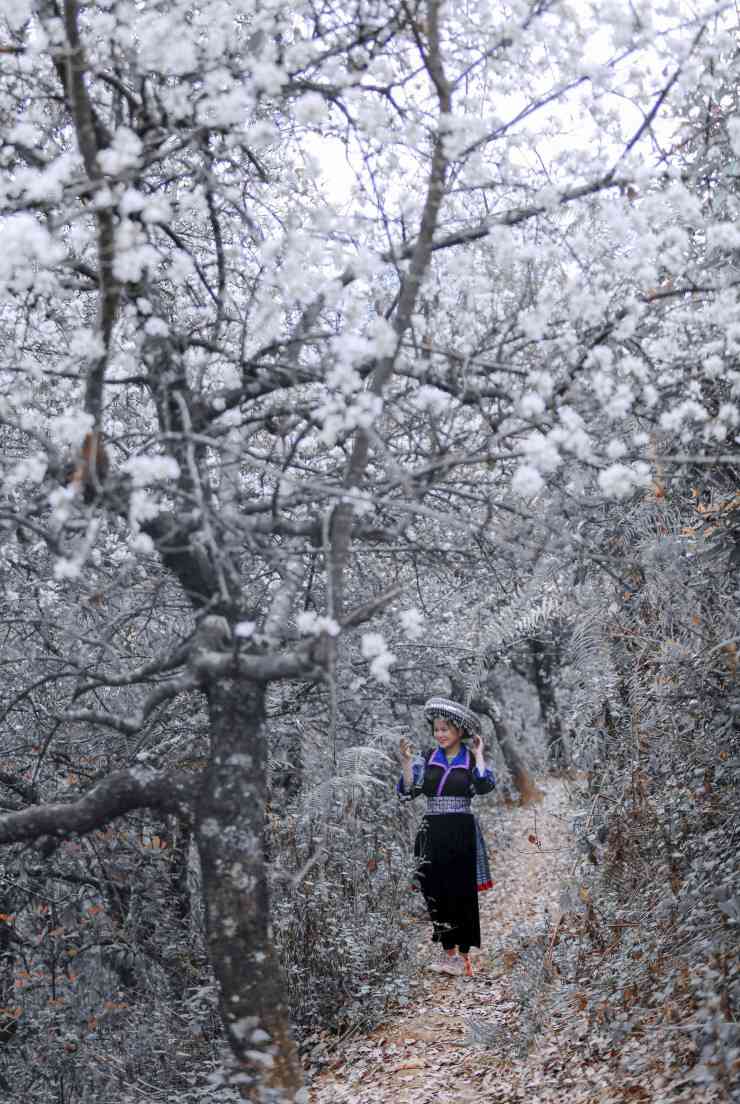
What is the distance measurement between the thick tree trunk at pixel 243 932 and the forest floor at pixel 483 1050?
5.07 feet

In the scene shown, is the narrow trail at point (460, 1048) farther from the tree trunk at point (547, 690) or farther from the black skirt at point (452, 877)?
the tree trunk at point (547, 690)

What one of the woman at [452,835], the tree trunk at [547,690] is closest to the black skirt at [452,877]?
the woman at [452,835]

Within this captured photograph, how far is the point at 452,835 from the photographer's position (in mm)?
6992

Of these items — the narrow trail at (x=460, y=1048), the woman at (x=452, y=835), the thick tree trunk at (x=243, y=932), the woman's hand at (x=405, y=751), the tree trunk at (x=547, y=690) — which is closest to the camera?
the thick tree trunk at (x=243, y=932)

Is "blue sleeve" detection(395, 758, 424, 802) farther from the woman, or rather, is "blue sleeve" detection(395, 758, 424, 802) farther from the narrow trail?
the narrow trail

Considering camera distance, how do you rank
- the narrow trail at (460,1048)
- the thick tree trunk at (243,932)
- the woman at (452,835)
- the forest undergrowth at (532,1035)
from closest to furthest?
1. the thick tree trunk at (243,932)
2. the forest undergrowth at (532,1035)
3. the narrow trail at (460,1048)
4. the woman at (452,835)

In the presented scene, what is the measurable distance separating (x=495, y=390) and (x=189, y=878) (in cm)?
454

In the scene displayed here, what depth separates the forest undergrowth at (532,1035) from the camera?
443 centimetres

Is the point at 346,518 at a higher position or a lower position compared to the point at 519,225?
lower

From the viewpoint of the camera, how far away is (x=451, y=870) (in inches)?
275

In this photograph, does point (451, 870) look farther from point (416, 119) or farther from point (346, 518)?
point (416, 119)

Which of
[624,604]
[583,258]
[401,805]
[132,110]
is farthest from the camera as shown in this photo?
[401,805]

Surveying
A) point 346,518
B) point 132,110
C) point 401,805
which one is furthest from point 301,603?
point 401,805

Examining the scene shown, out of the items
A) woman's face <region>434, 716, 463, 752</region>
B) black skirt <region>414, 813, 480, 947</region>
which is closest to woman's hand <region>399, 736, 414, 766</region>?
woman's face <region>434, 716, 463, 752</region>
